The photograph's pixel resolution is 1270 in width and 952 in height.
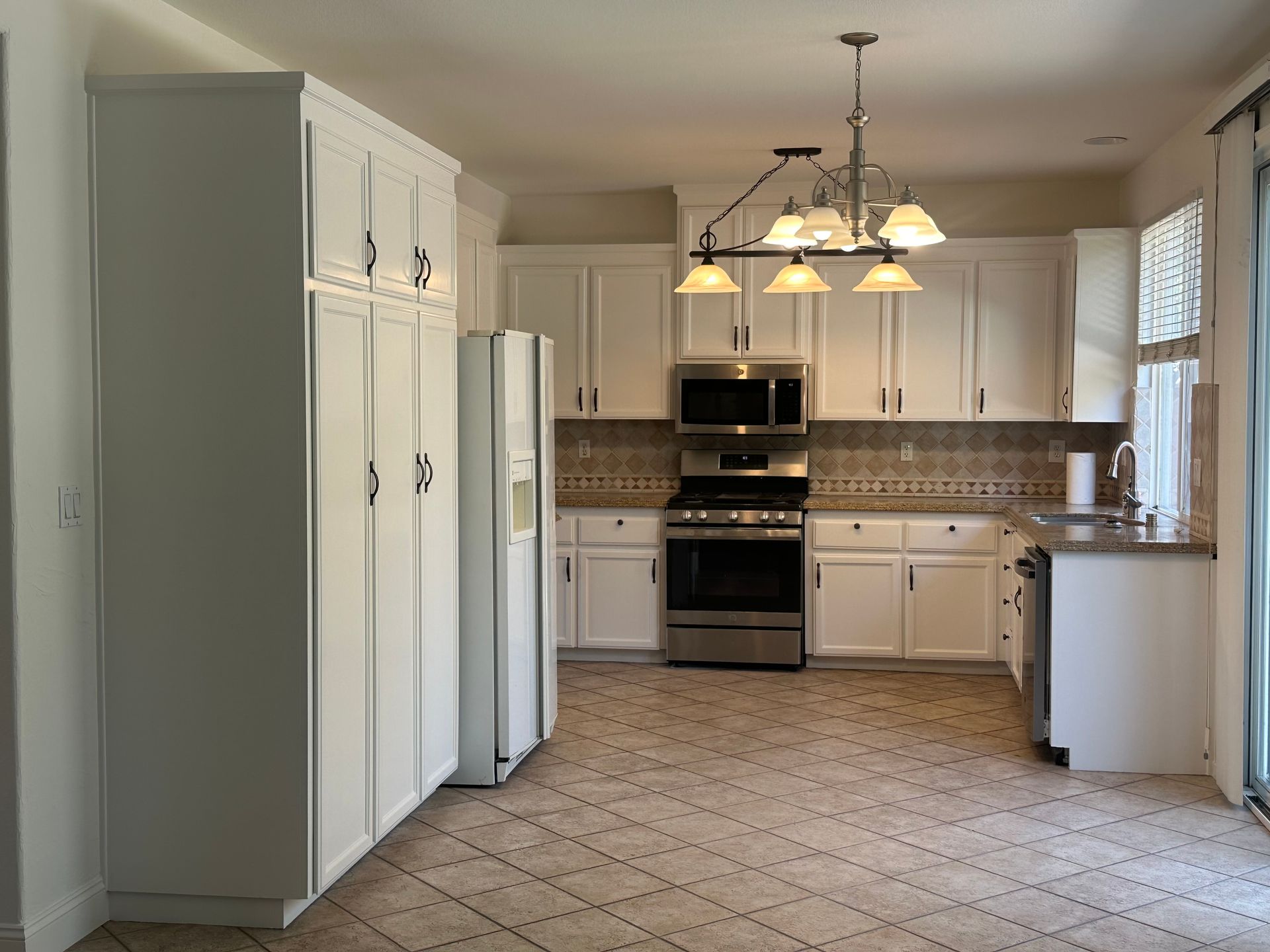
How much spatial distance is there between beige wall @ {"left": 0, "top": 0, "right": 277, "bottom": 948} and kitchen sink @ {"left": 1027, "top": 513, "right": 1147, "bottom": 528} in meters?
3.99

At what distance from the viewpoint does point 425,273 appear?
3.90 metres

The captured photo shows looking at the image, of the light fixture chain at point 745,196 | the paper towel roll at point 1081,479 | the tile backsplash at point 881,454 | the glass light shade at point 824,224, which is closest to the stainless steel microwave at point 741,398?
the tile backsplash at point 881,454

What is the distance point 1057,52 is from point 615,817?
3018 millimetres

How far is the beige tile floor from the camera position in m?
3.11

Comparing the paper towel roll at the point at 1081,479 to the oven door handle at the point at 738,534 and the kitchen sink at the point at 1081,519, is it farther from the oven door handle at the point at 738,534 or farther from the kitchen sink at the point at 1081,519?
the oven door handle at the point at 738,534

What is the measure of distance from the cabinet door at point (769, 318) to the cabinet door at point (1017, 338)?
95 centimetres

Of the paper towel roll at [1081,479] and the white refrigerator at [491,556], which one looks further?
the paper towel roll at [1081,479]

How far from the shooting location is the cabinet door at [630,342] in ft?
21.8

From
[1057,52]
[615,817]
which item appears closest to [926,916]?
[615,817]

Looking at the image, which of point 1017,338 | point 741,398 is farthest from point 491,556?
point 1017,338

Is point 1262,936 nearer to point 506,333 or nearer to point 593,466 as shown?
point 506,333

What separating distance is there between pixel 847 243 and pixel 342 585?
187 cm

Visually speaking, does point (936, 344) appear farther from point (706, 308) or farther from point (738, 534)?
point (738, 534)

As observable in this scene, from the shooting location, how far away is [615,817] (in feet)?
13.3
